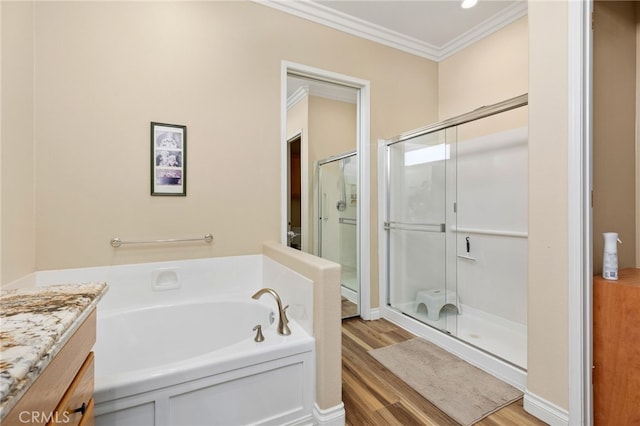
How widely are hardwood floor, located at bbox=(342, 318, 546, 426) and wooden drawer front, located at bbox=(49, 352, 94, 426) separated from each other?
118 centimetres

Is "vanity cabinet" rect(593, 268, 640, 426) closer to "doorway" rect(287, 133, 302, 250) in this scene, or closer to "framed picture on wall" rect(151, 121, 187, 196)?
"framed picture on wall" rect(151, 121, 187, 196)

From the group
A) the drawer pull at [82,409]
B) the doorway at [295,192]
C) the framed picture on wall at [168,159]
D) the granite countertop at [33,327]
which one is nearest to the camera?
the granite countertop at [33,327]

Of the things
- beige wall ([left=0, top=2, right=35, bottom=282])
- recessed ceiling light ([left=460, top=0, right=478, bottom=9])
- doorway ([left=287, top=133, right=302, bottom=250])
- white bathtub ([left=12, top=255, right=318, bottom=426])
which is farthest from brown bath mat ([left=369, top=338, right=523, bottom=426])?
recessed ceiling light ([left=460, top=0, right=478, bottom=9])

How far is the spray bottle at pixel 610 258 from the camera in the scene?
131cm

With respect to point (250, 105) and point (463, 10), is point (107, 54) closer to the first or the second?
point (250, 105)

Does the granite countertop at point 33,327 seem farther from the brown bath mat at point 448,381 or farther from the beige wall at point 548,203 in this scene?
the beige wall at point 548,203

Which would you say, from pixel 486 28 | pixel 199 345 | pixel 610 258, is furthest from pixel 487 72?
pixel 199 345

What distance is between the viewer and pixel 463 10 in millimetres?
2498

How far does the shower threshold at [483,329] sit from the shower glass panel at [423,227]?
2cm

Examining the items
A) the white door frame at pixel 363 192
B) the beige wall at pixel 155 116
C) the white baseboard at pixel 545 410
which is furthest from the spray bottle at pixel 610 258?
the beige wall at pixel 155 116

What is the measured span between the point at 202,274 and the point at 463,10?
3.07 metres

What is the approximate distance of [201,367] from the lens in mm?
1220

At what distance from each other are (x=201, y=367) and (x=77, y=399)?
1.70ft

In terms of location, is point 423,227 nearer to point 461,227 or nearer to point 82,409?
point 461,227
